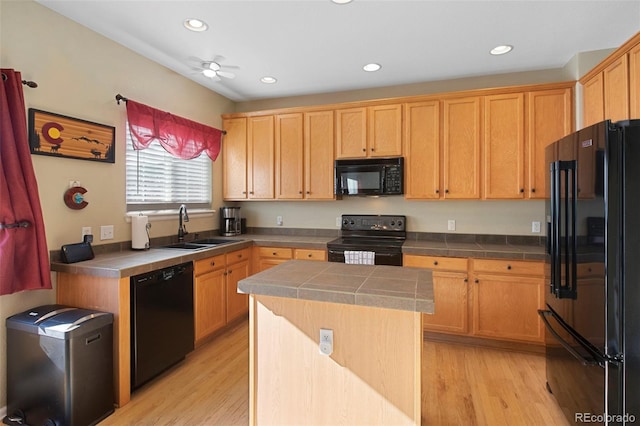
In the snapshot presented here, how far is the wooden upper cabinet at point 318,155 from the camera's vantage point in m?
3.73

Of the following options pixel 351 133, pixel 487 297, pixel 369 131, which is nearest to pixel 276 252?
pixel 351 133

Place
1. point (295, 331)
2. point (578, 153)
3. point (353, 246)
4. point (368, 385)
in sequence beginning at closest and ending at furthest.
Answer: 1. point (368, 385)
2. point (295, 331)
3. point (578, 153)
4. point (353, 246)

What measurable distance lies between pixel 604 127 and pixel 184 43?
2.98m

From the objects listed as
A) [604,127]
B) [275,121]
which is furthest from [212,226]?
[604,127]

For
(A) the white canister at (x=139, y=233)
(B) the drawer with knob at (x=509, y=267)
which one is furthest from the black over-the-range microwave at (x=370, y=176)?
(A) the white canister at (x=139, y=233)

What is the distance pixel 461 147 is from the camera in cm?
327

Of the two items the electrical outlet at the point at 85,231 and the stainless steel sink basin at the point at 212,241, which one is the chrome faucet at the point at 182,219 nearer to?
the stainless steel sink basin at the point at 212,241

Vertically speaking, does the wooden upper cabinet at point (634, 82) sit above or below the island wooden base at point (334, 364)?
above

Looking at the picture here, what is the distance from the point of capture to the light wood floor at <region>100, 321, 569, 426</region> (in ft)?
6.68

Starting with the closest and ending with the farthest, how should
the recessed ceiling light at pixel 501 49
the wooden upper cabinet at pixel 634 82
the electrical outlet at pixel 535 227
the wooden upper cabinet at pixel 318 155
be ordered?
the wooden upper cabinet at pixel 634 82 < the recessed ceiling light at pixel 501 49 < the electrical outlet at pixel 535 227 < the wooden upper cabinet at pixel 318 155

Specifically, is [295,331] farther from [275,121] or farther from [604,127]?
[275,121]

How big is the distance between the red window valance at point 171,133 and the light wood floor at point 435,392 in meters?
1.99

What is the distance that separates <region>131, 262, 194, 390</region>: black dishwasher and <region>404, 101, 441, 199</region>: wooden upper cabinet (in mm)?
2374

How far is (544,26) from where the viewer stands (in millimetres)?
2473
